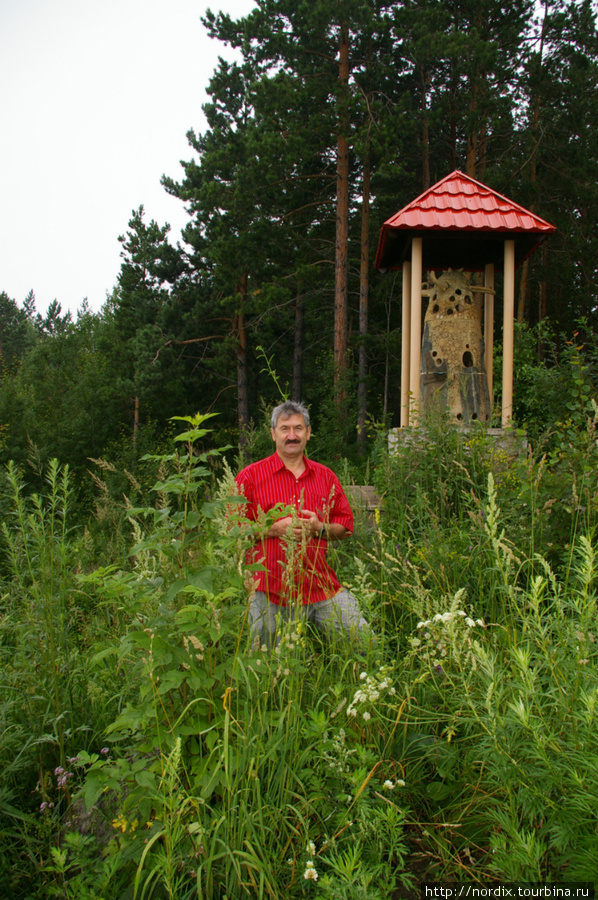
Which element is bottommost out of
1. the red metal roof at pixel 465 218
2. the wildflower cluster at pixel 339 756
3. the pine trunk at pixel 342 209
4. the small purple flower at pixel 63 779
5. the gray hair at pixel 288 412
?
the small purple flower at pixel 63 779

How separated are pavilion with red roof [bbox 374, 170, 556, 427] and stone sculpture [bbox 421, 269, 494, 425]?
0.18 meters

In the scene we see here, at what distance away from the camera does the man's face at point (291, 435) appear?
351 cm

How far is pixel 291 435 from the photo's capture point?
11.5 ft

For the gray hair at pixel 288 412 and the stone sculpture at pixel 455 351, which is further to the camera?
the stone sculpture at pixel 455 351

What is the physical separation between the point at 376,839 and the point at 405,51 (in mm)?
18881

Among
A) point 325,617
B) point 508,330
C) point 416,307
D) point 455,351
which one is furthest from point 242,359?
point 325,617

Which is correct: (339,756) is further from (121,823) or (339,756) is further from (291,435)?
(291,435)

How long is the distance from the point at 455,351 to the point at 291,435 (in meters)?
3.62

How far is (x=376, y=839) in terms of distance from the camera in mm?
1647

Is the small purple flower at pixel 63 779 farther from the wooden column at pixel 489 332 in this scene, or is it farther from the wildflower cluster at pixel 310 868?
the wooden column at pixel 489 332

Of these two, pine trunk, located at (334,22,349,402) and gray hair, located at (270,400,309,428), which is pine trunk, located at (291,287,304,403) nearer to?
pine trunk, located at (334,22,349,402)

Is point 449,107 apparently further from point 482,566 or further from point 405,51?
point 482,566

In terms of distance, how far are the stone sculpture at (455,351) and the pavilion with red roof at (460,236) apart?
0.18 m

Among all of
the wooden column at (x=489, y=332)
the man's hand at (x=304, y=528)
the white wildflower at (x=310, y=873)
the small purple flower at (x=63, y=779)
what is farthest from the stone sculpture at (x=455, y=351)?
the white wildflower at (x=310, y=873)
